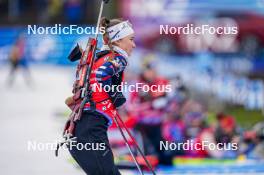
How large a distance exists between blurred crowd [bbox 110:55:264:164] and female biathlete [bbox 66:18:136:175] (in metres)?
3.50

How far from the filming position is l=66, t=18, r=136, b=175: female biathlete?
19.1ft

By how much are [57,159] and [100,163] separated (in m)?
4.16

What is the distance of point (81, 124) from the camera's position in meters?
5.87

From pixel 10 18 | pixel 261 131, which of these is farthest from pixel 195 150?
pixel 10 18

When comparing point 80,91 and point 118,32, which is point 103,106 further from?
point 118,32

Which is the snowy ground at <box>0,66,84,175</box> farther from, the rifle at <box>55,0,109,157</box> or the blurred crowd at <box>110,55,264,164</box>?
the rifle at <box>55,0,109,157</box>

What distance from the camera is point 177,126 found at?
35.2ft

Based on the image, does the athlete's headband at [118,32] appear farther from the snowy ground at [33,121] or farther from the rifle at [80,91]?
the snowy ground at [33,121]

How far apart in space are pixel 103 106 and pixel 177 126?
4842 mm

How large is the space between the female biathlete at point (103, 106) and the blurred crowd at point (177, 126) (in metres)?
3.50

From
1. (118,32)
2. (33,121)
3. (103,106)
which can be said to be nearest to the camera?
(103,106)

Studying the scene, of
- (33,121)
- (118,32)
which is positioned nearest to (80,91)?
(118,32)

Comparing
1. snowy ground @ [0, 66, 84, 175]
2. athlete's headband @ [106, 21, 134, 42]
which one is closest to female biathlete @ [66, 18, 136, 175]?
athlete's headband @ [106, 21, 134, 42]

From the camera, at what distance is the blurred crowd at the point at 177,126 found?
392 inches
